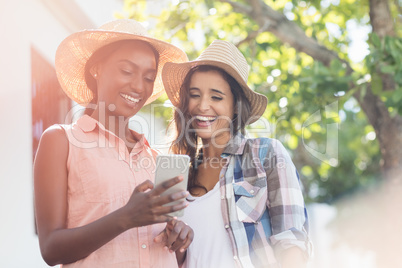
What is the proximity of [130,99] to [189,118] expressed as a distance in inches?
23.5

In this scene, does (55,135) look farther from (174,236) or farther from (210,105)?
(210,105)

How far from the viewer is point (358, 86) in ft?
16.1

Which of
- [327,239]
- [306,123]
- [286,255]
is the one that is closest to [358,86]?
[306,123]

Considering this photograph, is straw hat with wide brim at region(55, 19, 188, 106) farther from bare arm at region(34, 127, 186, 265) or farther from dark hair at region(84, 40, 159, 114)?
bare arm at region(34, 127, 186, 265)

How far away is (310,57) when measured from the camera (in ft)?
22.5

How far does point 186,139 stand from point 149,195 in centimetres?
129

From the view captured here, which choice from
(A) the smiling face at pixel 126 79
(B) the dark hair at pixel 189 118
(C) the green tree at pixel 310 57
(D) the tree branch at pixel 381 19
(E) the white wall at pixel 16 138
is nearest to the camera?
(A) the smiling face at pixel 126 79

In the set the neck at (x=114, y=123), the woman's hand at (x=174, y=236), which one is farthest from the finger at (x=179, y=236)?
the neck at (x=114, y=123)

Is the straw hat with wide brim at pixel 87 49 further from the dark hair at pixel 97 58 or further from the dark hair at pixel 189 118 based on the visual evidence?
the dark hair at pixel 189 118

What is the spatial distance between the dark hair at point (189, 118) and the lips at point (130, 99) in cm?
54

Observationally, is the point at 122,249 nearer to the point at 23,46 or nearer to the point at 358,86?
the point at 23,46

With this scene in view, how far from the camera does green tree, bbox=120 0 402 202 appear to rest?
16.0ft

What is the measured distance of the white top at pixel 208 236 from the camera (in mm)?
2809

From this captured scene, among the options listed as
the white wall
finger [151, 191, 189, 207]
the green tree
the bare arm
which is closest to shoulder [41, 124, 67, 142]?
the bare arm
